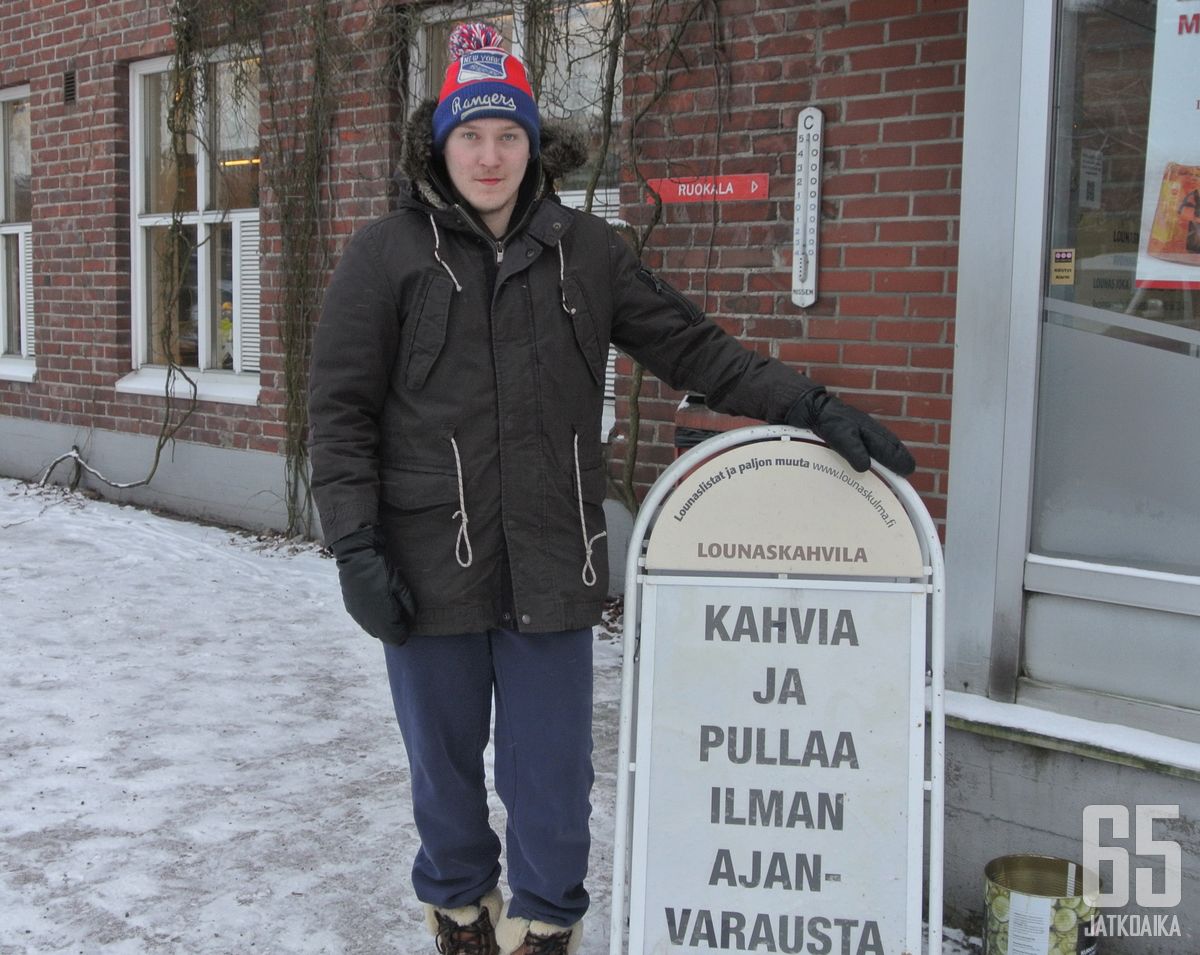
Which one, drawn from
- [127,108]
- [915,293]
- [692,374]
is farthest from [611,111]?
[127,108]

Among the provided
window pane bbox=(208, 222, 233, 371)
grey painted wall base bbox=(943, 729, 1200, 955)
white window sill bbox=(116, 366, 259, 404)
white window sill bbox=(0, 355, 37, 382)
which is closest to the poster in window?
grey painted wall base bbox=(943, 729, 1200, 955)

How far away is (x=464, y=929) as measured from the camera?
264 cm

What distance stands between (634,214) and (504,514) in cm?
256

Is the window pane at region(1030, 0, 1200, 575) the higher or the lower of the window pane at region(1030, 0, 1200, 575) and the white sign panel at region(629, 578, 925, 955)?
the higher

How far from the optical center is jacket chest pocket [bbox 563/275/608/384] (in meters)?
2.48

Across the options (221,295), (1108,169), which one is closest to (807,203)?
(1108,169)

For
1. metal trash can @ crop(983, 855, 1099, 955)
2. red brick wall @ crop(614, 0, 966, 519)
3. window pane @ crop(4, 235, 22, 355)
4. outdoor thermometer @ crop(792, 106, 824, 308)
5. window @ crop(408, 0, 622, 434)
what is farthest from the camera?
window pane @ crop(4, 235, 22, 355)

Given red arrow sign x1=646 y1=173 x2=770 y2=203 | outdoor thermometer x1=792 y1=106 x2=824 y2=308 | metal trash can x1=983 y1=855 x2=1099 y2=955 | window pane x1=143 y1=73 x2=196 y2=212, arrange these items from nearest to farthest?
metal trash can x1=983 y1=855 x2=1099 y2=955 < outdoor thermometer x1=792 y1=106 x2=824 y2=308 < red arrow sign x1=646 y1=173 x2=770 y2=203 < window pane x1=143 y1=73 x2=196 y2=212

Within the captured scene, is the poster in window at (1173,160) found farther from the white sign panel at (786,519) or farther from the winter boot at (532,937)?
the winter boot at (532,937)

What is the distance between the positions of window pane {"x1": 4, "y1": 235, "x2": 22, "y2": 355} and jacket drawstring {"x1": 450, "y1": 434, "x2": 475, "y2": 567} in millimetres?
7874

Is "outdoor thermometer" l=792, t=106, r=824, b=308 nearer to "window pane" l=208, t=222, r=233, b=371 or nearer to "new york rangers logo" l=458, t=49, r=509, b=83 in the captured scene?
"new york rangers logo" l=458, t=49, r=509, b=83

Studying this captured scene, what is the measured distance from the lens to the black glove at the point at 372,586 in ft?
7.58

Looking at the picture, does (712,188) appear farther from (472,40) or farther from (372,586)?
(372,586)

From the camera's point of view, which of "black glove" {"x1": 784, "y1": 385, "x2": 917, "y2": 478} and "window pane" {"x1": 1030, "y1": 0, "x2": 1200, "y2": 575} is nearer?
"black glove" {"x1": 784, "y1": 385, "x2": 917, "y2": 478}
